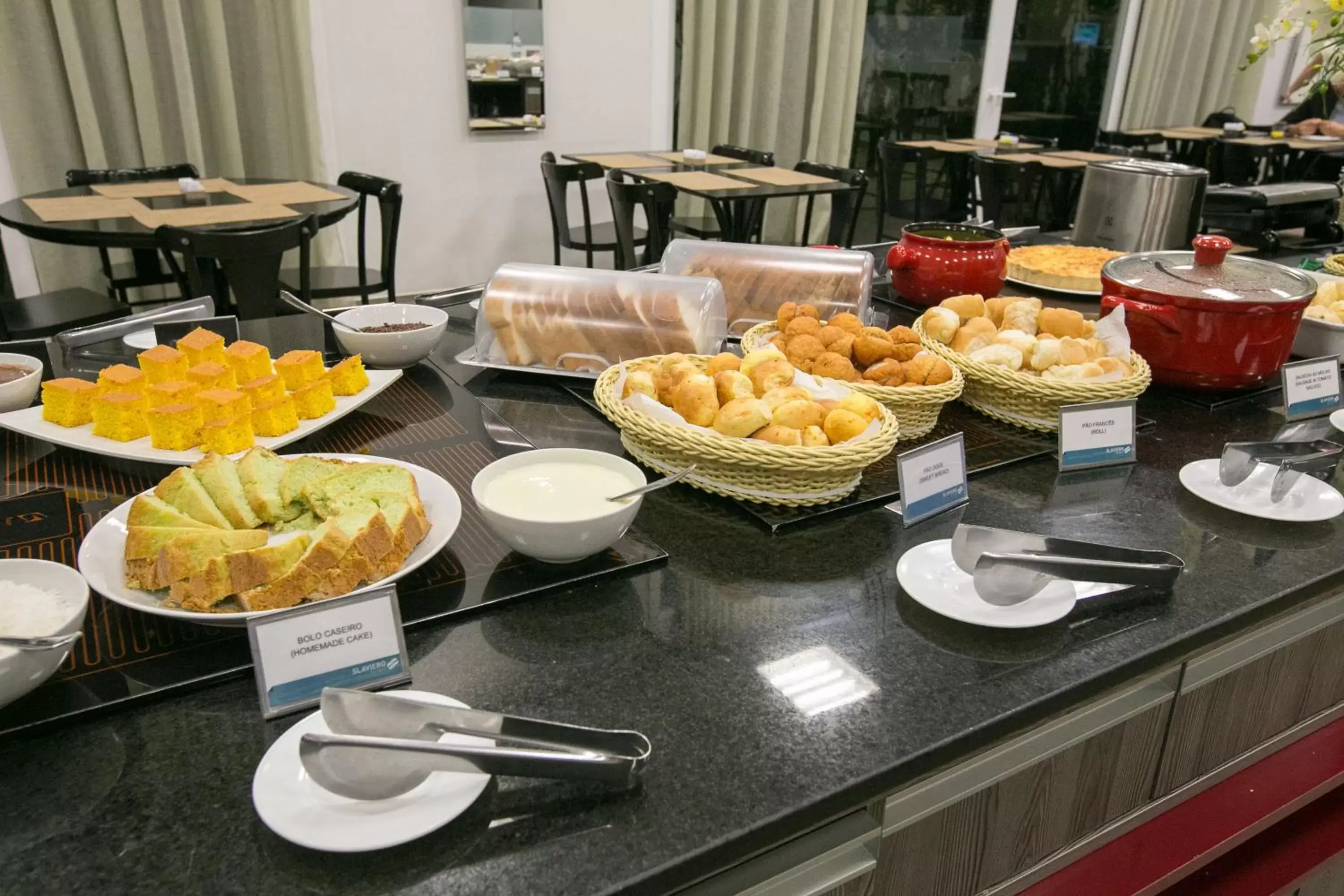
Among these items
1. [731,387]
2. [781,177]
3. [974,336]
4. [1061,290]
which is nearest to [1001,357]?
[974,336]

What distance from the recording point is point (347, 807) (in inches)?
22.0

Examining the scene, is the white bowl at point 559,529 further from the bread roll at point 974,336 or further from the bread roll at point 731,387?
the bread roll at point 974,336

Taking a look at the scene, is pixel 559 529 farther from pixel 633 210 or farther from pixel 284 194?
pixel 633 210

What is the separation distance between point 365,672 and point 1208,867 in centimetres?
104

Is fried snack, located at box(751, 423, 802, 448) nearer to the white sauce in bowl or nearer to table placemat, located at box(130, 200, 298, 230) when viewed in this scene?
the white sauce in bowl

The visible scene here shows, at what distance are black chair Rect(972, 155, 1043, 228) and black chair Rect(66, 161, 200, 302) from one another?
11.0 feet

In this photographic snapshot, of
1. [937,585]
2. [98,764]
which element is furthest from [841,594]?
[98,764]

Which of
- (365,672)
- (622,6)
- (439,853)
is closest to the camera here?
(439,853)

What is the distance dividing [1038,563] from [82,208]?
2807 millimetres

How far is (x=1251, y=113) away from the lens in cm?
684

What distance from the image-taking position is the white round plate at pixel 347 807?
537 millimetres

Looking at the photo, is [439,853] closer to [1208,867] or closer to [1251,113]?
[1208,867]

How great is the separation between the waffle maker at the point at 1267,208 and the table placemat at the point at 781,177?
5.12 feet

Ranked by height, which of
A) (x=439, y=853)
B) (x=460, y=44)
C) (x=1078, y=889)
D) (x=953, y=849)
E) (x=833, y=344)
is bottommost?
(x=1078, y=889)
